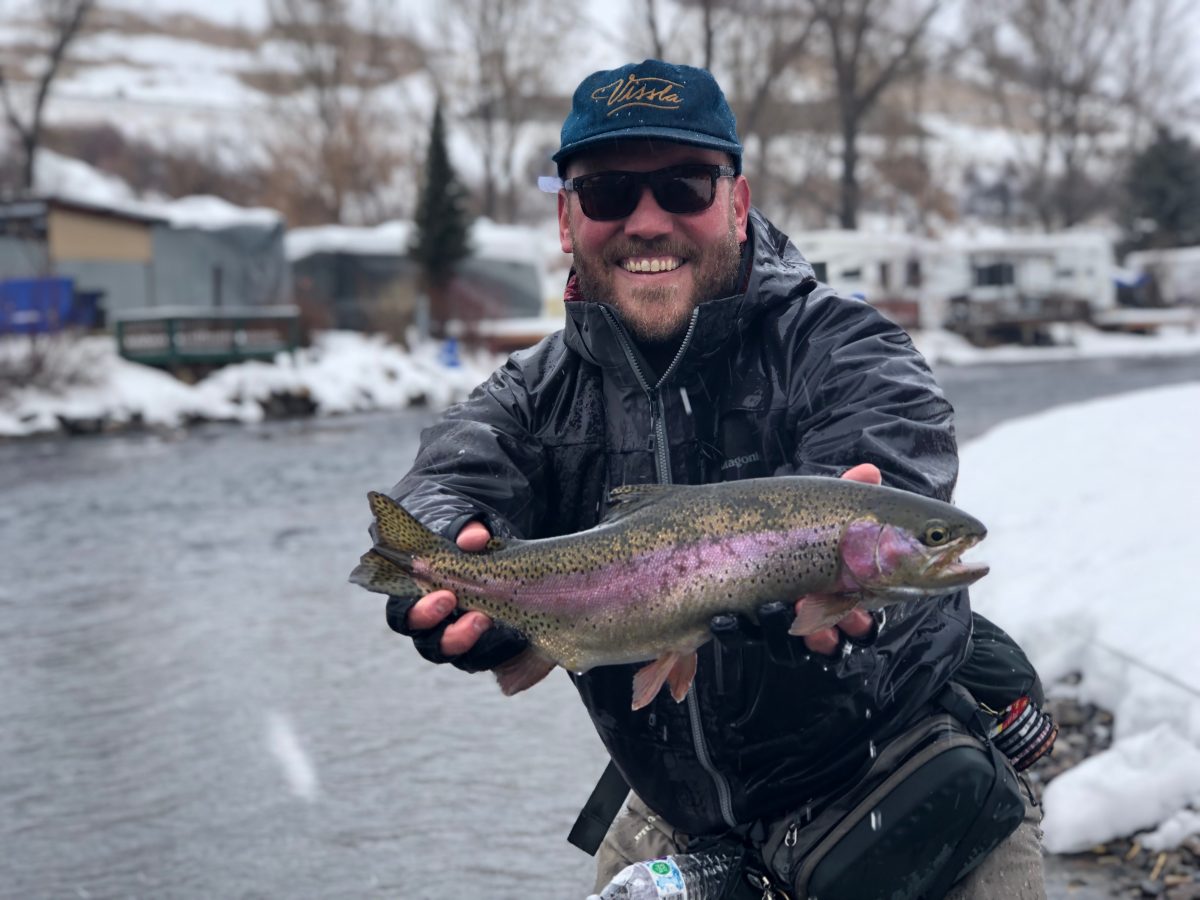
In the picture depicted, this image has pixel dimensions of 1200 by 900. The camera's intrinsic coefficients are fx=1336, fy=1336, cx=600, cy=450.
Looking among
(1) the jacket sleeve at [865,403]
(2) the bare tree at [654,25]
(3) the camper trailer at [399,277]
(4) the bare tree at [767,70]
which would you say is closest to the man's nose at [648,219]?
(1) the jacket sleeve at [865,403]

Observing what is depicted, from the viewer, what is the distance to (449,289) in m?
37.1

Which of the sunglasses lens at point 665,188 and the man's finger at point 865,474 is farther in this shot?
the sunglasses lens at point 665,188

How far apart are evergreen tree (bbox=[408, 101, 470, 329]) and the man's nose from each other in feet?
113

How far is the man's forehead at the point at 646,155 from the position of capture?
278cm

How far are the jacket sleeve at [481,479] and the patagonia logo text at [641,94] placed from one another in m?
0.67

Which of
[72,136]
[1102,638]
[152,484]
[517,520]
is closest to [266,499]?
[152,484]

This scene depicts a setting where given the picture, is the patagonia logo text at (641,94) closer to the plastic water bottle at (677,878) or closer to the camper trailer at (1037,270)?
the plastic water bottle at (677,878)

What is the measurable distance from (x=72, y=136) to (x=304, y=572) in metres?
65.6

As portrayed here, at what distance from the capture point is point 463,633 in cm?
253

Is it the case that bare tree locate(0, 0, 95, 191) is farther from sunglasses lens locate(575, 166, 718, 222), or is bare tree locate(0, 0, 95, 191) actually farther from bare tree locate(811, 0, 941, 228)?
sunglasses lens locate(575, 166, 718, 222)

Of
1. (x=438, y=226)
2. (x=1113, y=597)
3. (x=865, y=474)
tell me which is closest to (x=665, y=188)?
(x=865, y=474)

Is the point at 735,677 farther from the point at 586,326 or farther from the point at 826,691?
the point at 586,326

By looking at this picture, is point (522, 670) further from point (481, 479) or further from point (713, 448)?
point (713, 448)

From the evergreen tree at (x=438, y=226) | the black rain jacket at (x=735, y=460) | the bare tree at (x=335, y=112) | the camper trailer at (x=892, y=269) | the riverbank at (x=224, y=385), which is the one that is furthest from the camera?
the bare tree at (x=335, y=112)
